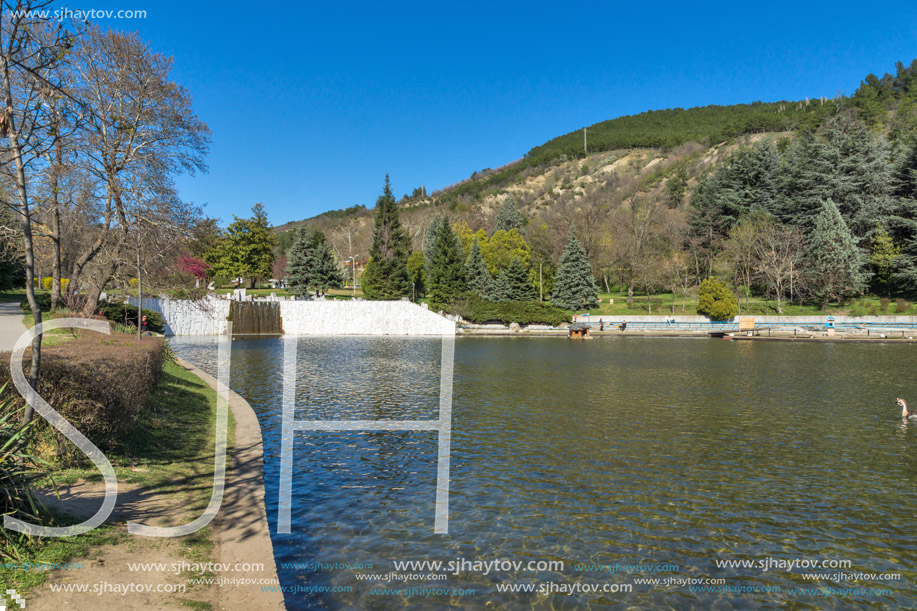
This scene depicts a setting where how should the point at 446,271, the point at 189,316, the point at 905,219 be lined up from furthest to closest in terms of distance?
the point at 446,271, the point at 905,219, the point at 189,316

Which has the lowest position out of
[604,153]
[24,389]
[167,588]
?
[167,588]

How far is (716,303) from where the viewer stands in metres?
46.0

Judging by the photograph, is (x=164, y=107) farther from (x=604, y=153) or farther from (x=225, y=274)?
(x=604, y=153)

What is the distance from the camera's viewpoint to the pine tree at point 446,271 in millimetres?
55062

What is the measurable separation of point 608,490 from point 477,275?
1930 inches

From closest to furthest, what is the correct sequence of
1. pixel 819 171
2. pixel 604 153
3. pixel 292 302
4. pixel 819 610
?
pixel 819 610, pixel 292 302, pixel 819 171, pixel 604 153

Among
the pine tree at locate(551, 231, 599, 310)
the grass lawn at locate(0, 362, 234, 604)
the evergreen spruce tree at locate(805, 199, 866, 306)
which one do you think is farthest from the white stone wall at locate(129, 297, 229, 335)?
the evergreen spruce tree at locate(805, 199, 866, 306)

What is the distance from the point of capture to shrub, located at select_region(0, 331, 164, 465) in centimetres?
710

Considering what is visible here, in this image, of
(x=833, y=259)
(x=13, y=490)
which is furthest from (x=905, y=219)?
(x=13, y=490)

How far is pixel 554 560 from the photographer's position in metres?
6.99

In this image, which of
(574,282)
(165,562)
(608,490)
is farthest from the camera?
(574,282)

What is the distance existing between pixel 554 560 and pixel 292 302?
138ft

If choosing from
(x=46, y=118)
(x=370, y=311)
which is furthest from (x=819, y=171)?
(x=46, y=118)

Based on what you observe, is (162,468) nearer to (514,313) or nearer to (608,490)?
(608,490)
